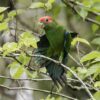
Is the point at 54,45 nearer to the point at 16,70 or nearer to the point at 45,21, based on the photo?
the point at 45,21

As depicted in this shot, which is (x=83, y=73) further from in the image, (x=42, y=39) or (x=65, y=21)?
(x=65, y=21)

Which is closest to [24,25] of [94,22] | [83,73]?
[94,22]

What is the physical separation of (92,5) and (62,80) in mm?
384

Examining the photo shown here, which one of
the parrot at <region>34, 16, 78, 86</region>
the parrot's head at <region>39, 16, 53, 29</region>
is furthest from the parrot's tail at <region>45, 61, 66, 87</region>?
the parrot's head at <region>39, 16, 53, 29</region>

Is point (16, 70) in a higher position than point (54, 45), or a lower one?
lower

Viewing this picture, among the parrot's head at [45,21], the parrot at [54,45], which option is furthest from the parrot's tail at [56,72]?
the parrot's head at [45,21]

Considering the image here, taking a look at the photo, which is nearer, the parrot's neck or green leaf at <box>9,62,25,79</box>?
the parrot's neck

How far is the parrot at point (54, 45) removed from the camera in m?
1.18

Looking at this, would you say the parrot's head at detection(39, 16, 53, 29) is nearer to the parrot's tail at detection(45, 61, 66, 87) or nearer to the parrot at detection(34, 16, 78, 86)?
the parrot at detection(34, 16, 78, 86)

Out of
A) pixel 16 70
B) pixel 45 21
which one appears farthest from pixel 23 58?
pixel 45 21

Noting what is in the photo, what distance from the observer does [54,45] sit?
1.20 meters

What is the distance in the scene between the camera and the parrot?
46.6 inches

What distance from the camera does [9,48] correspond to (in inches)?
46.6

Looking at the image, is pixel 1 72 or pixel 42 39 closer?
pixel 42 39
